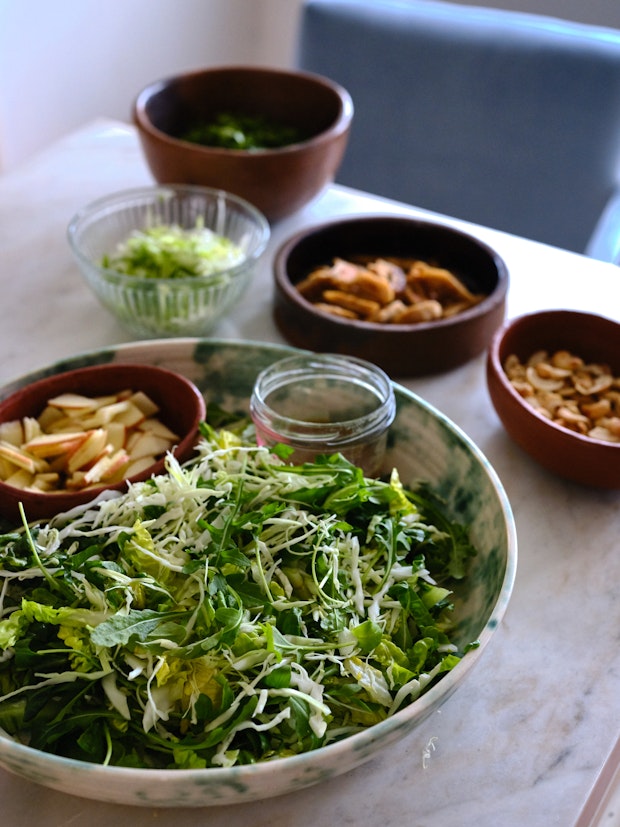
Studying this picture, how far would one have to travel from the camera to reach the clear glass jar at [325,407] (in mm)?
905

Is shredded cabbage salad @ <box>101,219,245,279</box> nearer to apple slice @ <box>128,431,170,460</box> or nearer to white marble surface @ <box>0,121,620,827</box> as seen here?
white marble surface @ <box>0,121,620,827</box>

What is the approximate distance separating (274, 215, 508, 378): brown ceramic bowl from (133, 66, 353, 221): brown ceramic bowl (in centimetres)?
15

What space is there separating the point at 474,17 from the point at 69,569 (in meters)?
1.61

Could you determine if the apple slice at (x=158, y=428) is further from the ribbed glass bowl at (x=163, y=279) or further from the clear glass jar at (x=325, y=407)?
the ribbed glass bowl at (x=163, y=279)

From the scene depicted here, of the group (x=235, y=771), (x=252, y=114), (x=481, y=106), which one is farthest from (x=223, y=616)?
(x=481, y=106)

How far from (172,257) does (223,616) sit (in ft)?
2.26

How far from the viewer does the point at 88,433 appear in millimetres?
921

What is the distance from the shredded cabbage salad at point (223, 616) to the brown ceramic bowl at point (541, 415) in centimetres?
19

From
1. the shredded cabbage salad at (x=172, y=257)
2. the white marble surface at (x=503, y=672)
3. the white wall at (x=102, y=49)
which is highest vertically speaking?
the shredded cabbage salad at (x=172, y=257)

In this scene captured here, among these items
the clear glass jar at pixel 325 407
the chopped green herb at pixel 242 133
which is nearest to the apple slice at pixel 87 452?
the clear glass jar at pixel 325 407

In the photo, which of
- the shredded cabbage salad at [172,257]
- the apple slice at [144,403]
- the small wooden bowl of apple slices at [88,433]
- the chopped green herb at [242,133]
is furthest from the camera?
the chopped green herb at [242,133]

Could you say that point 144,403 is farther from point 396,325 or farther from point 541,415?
point 541,415

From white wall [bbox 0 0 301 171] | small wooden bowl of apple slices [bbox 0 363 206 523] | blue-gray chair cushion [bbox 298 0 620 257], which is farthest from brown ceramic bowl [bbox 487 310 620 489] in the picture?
white wall [bbox 0 0 301 171]

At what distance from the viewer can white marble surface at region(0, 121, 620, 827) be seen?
2.20ft
